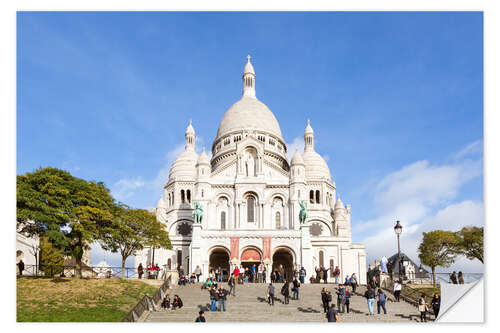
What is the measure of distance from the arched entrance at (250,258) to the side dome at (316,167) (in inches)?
919

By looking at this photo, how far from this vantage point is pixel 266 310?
27.5 m

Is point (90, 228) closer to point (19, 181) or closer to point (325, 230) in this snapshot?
point (19, 181)

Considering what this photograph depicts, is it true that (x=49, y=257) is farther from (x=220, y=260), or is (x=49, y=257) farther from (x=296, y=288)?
(x=220, y=260)

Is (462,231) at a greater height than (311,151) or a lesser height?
lesser

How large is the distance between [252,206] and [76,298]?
31743 mm

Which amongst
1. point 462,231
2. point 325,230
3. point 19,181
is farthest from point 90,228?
point 325,230

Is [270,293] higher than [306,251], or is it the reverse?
[306,251]

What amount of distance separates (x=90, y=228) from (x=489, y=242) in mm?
26307

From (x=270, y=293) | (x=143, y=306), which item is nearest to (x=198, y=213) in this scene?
(x=270, y=293)

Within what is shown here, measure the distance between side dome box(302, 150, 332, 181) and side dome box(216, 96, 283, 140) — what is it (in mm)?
5425

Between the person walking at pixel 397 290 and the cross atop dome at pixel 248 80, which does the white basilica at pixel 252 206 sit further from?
the person walking at pixel 397 290

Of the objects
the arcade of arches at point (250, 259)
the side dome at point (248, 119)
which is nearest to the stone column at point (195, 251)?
the arcade of arches at point (250, 259)

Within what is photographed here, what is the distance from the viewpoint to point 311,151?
76875 mm

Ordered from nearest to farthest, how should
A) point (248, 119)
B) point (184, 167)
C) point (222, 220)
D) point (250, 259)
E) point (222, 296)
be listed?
point (222, 296)
point (250, 259)
point (222, 220)
point (184, 167)
point (248, 119)
